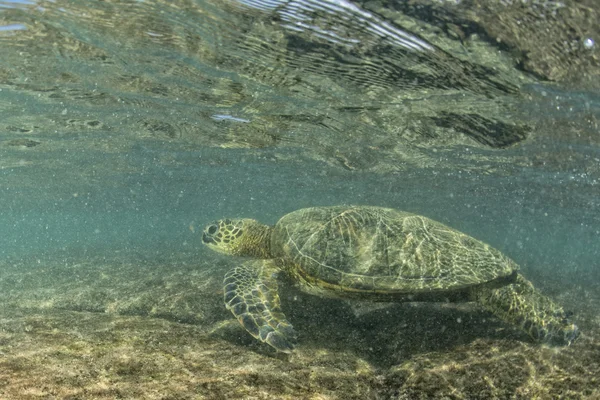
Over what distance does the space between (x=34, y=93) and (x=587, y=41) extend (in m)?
15.0

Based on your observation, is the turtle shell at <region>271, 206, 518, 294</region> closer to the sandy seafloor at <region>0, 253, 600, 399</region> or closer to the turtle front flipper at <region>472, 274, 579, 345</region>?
the turtle front flipper at <region>472, 274, 579, 345</region>

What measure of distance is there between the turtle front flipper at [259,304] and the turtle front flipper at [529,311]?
3.25 m

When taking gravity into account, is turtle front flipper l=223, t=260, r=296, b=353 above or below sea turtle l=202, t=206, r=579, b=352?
below

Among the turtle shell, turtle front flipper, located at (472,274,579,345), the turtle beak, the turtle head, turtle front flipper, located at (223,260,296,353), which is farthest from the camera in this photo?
the turtle beak

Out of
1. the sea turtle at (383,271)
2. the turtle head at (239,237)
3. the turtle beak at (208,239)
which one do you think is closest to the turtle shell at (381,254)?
the sea turtle at (383,271)

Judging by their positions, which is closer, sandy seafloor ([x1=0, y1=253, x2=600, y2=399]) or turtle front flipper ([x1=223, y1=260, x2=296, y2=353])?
sandy seafloor ([x1=0, y1=253, x2=600, y2=399])

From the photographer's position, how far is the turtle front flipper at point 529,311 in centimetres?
576

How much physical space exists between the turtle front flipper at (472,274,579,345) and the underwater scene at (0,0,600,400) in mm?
32

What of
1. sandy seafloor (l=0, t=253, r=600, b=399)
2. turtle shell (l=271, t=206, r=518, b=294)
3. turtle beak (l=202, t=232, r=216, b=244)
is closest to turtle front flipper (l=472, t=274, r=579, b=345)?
sandy seafloor (l=0, t=253, r=600, b=399)

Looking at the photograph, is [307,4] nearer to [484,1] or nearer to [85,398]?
[484,1]

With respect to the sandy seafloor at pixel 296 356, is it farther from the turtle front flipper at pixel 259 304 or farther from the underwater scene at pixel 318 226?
the turtle front flipper at pixel 259 304

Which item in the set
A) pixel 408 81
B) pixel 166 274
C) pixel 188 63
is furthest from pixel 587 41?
pixel 166 274

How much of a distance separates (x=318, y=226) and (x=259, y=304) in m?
2.05

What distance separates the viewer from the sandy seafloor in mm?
3381
